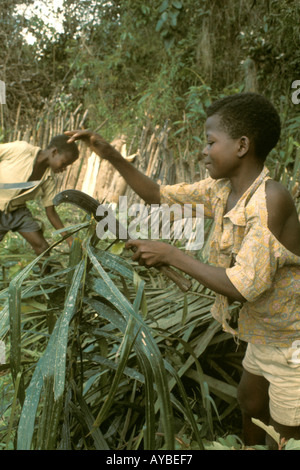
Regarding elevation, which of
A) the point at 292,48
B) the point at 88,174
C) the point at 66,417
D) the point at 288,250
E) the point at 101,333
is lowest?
the point at 66,417

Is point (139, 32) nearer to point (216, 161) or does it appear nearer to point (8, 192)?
point (8, 192)

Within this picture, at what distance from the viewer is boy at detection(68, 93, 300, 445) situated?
3.83 ft

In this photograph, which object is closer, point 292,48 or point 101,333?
point 101,333

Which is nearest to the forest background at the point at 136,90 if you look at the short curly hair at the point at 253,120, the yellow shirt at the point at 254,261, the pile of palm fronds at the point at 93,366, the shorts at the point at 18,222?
the pile of palm fronds at the point at 93,366

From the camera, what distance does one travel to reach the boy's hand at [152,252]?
1.22 meters

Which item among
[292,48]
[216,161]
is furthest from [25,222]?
[292,48]

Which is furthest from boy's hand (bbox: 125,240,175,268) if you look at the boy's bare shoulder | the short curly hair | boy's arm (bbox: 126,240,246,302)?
the short curly hair

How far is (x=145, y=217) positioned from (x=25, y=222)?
3.28 feet

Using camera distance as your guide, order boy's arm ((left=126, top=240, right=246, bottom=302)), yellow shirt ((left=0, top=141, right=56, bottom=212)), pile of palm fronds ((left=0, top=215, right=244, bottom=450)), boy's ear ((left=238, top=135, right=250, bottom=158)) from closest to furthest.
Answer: pile of palm fronds ((left=0, top=215, right=244, bottom=450)) → boy's arm ((left=126, top=240, right=246, bottom=302)) → boy's ear ((left=238, top=135, right=250, bottom=158)) → yellow shirt ((left=0, top=141, right=56, bottom=212))

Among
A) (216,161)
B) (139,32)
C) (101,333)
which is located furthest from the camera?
(139,32)

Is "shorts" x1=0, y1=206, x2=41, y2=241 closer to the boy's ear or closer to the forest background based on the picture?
the forest background

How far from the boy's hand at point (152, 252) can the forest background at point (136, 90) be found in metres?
0.21

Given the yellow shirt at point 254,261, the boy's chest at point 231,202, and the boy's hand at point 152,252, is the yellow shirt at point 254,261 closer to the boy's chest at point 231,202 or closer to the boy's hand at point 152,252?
the boy's chest at point 231,202

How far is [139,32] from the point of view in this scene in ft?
21.9
